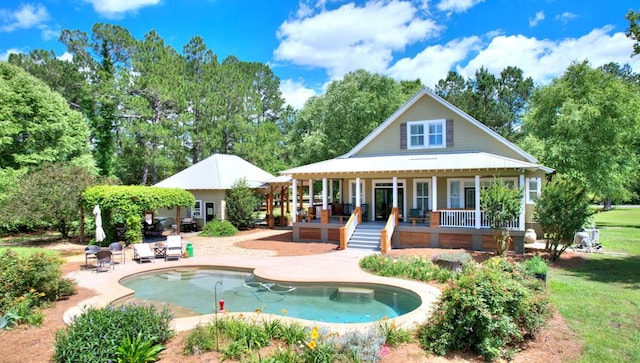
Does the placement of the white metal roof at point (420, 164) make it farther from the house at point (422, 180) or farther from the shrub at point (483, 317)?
the shrub at point (483, 317)

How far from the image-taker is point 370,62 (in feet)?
115

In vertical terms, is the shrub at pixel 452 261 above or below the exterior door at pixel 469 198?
below

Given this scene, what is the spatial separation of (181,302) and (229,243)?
34.8 ft

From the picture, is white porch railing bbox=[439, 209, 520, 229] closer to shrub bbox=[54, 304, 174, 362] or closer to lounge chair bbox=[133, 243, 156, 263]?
lounge chair bbox=[133, 243, 156, 263]

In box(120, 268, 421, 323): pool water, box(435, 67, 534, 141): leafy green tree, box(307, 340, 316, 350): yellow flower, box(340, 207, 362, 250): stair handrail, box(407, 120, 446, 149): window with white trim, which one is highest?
box(435, 67, 534, 141): leafy green tree

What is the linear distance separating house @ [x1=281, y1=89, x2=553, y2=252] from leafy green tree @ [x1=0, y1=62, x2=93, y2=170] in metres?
20.7

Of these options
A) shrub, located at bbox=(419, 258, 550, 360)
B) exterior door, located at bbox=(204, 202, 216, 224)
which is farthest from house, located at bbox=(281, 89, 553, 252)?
shrub, located at bbox=(419, 258, 550, 360)

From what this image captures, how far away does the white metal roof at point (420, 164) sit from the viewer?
17.2 m

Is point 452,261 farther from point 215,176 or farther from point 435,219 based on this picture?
point 215,176

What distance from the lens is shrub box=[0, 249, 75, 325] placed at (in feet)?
28.2

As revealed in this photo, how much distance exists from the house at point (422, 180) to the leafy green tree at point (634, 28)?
5.48 metres

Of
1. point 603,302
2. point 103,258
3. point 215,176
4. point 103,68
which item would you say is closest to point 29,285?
point 103,258

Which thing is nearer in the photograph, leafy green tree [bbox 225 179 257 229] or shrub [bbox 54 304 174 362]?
shrub [bbox 54 304 174 362]

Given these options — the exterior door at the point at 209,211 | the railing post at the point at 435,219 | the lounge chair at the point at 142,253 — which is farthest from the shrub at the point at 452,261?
the exterior door at the point at 209,211
